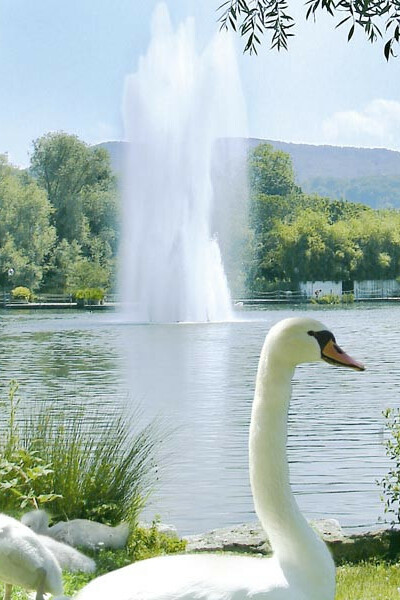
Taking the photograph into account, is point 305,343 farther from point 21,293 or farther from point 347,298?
point 347,298

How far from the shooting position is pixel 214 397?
63.5 feet

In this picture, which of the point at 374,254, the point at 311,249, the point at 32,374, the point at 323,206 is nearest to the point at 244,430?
the point at 32,374


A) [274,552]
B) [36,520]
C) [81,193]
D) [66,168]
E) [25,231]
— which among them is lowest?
[36,520]

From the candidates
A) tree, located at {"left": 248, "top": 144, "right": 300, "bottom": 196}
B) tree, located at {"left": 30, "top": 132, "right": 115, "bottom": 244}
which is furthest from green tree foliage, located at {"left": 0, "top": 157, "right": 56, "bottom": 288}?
tree, located at {"left": 248, "top": 144, "right": 300, "bottom": 196}

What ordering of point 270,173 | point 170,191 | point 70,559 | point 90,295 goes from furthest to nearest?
point 270,173 → point 90,295 → point 170,191 → point 70,559

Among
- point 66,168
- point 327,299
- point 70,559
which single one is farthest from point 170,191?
point 66,168

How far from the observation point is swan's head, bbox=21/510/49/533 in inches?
222

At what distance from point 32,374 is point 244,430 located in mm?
10492

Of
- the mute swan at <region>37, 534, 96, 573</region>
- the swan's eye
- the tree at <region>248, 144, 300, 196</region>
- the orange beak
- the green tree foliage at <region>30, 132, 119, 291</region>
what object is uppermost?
the tree at <region>248, 144, 300, 196</region>

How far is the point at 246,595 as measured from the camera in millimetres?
2803

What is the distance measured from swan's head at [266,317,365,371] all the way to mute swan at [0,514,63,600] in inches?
64.5

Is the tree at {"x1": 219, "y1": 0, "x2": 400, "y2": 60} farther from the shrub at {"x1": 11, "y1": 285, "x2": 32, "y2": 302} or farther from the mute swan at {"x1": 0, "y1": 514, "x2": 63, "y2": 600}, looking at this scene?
the shrub at {"x1": 11, "y1": 285, "x2": 32, "y2": 302}

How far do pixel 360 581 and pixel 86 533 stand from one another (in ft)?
4.87

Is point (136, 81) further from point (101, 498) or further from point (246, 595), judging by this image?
point (246, 595)
